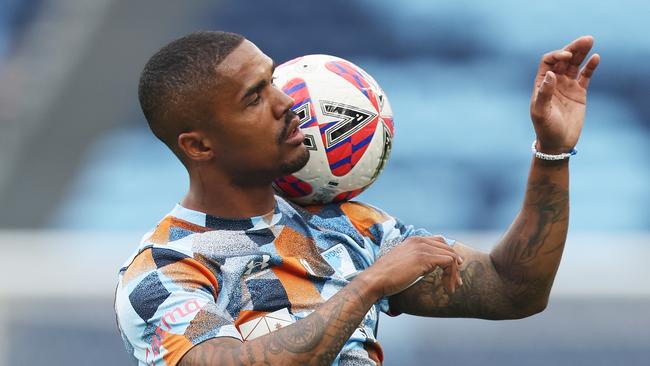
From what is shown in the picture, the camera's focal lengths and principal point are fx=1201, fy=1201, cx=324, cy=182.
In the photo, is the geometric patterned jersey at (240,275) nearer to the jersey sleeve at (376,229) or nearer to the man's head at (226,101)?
the jersey sleeve at (376,229)

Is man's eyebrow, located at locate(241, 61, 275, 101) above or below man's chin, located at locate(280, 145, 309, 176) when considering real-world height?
above

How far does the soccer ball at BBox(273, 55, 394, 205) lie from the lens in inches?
138

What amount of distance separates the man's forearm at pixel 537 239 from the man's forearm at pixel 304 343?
0.70 m

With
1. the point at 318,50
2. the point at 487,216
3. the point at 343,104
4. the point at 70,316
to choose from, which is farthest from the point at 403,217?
the point at 343,104

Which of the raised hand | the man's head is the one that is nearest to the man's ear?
the man's head

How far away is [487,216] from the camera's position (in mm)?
9148

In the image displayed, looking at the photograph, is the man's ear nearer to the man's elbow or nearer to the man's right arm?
the man's right arm

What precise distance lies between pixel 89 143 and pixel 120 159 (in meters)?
0.33

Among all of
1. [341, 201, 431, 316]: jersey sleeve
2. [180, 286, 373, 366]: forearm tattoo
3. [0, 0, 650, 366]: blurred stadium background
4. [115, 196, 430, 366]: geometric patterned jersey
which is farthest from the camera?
[0, 0, 650, 366]: blurred stadium background

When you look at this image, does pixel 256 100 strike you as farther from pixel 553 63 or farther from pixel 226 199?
pixel 553 63

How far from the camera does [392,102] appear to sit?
9.98 meters

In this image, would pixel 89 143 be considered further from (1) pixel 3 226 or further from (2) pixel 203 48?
(2) pixel 203 48

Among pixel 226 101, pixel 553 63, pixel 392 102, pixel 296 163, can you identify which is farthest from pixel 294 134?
pixel 392 102

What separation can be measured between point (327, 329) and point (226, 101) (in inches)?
28.7
